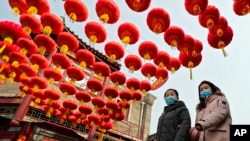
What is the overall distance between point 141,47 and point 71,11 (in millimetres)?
1975

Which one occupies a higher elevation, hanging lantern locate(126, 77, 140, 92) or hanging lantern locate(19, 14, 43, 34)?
hanging lantern locate(19, 14, 43, 34)

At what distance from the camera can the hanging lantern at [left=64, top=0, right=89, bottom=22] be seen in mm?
5223

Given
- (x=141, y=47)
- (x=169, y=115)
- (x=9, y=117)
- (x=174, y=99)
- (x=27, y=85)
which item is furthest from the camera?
(x=9, y=117)

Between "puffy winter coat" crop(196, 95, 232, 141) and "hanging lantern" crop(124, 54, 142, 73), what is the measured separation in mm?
3609

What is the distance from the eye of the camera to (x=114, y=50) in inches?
246

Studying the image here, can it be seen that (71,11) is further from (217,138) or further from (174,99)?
(217,138)

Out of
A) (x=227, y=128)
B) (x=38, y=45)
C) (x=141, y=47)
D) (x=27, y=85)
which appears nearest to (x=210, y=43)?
(x=141, y=47)

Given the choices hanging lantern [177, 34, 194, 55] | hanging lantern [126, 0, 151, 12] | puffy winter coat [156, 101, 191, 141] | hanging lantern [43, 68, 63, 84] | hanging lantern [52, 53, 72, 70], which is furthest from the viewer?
hanging lantern [43, 68, 63, 84]

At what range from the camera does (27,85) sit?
8250mm

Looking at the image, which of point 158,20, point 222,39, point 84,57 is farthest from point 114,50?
point 222,39

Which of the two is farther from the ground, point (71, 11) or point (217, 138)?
point (71, 11)

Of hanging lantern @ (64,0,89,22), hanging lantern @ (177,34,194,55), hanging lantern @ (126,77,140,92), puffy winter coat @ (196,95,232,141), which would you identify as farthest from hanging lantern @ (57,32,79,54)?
puffy winter coat @ (196,95,232,141)

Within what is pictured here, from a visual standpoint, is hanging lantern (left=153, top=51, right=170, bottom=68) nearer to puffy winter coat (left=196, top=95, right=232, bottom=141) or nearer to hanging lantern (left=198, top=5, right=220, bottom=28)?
hanging lantern (left=198, top=5, right=220, bottom=28)

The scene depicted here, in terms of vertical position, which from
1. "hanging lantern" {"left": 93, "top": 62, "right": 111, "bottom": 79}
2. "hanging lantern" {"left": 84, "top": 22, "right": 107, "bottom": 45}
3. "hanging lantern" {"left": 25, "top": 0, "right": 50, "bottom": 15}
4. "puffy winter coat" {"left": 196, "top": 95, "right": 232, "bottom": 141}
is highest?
"hanging lantern" {"left": 25, "top": 0, "right": 50, "bottom": 15}
